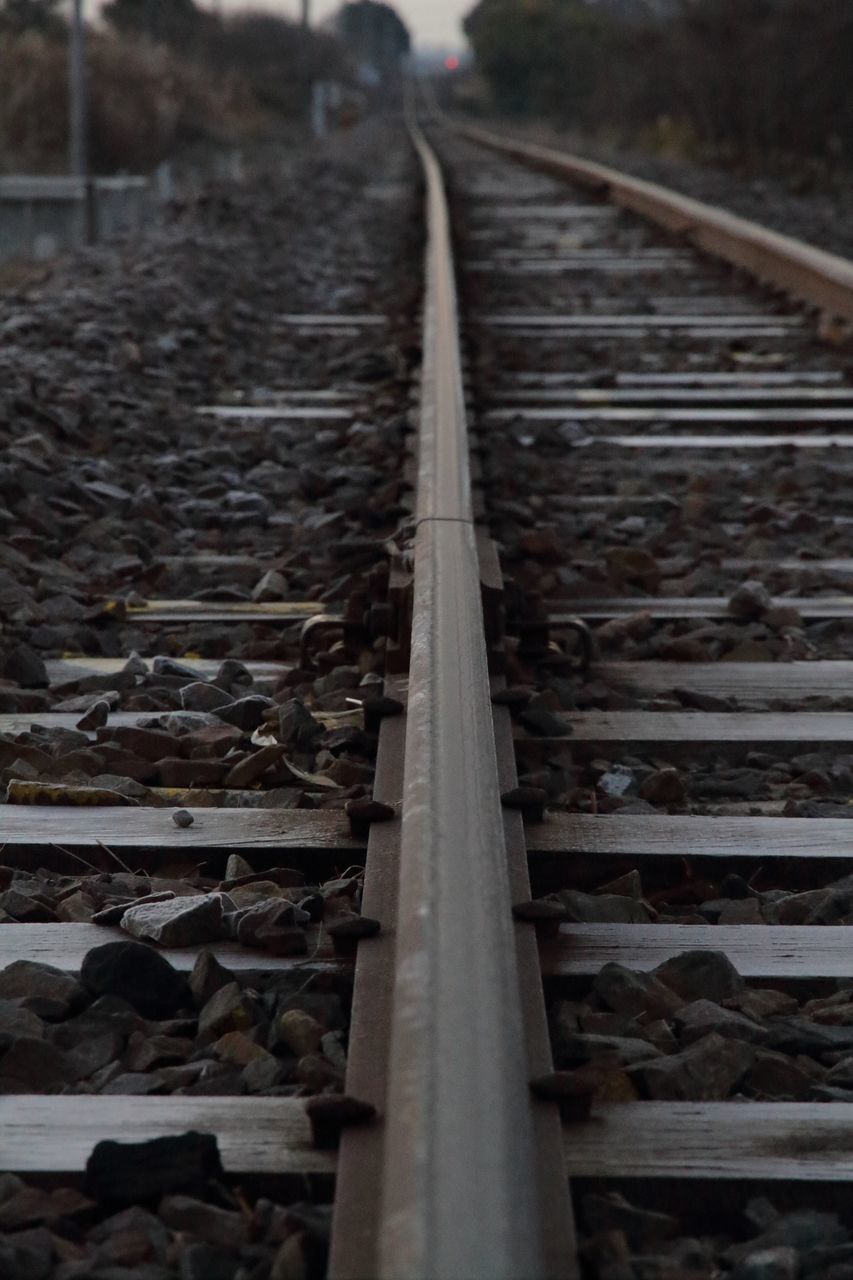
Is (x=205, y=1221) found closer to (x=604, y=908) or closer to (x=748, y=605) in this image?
(x=604, y=908)

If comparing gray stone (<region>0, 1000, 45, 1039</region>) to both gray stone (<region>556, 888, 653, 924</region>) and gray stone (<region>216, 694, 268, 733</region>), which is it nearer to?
gray stone (<region>556, 888, 653, 924</region>)

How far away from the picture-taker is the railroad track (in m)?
1.64

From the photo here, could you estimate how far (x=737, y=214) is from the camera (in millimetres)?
14523

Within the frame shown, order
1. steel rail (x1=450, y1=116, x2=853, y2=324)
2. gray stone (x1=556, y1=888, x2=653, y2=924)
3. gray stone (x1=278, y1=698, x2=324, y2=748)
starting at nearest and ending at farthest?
1. gray stone (x1=556, y1=888, x2=653, y2=924)
2. gray stone (x1=278, y1=698, x2=324, y2=748)
3. steel rail (x1=450, y1=116, x2=853, y2=324)

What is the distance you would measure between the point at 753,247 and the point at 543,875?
821 cm

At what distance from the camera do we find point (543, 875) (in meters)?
2.56

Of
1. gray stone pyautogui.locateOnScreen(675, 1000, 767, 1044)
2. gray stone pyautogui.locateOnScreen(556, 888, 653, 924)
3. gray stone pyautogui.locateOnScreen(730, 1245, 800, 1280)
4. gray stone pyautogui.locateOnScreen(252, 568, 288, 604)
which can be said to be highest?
gray stone pyautogui.locateOnScreen(252, 568, 288, 604)

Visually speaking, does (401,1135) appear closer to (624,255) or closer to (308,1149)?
(308,1149)

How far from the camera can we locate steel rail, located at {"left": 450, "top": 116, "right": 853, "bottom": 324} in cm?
820

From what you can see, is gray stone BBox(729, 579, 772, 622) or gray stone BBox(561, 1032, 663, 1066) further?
gray stone BBox(729, 579, 772, 622)

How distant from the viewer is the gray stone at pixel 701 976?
87.5 inches

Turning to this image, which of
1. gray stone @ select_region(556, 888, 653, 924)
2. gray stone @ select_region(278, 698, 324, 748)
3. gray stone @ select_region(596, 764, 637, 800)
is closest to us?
gray stone @ select_region(556, 888, 653, 924)

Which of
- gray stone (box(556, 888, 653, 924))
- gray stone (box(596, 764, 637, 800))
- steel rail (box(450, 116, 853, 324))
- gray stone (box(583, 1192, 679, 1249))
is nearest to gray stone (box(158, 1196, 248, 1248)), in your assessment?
gray stone (box(583, 1192, 679, 1249))

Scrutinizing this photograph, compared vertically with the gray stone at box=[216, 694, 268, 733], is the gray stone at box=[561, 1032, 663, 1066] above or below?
below
